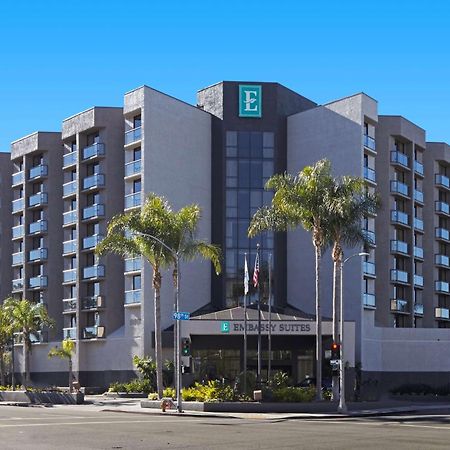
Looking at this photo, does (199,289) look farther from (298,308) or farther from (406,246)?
(406,246)

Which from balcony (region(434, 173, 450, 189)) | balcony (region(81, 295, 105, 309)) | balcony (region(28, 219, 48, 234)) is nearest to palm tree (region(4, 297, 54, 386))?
balcony (region(81, 295, 105, 309))

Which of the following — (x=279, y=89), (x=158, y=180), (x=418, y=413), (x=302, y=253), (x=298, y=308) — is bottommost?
(x=418, y=413)

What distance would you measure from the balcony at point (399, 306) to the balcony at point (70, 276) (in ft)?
92.7

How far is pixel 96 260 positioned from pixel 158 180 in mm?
10229

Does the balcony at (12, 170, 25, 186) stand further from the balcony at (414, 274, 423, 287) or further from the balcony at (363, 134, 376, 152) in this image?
the balcony at (414, 274, 423, 287)

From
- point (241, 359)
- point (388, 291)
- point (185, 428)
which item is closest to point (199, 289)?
point (241, 359)

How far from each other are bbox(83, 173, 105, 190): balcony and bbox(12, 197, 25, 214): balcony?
1125 cm

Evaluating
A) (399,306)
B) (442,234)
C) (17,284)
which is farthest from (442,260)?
(17,284)

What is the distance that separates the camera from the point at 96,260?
7288 cm

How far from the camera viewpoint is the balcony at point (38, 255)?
79.1 metres

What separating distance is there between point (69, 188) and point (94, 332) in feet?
45.5

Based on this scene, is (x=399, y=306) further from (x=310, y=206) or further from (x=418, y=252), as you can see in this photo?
(x=310, y=206)

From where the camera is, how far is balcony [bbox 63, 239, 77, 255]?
7531cm

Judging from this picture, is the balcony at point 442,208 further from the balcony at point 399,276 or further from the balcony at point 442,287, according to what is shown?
the balcony at point 399,276
